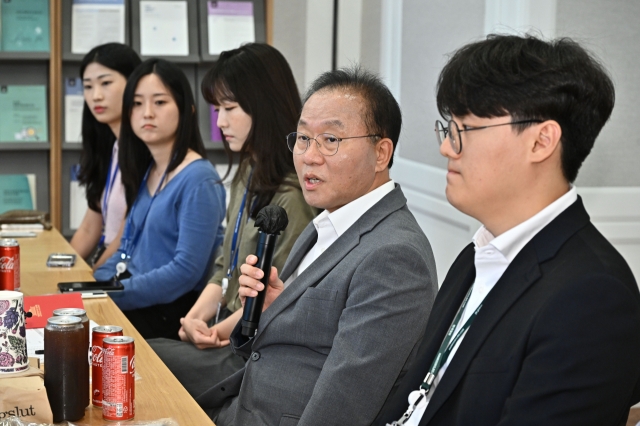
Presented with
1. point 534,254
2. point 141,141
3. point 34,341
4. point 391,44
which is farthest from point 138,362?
point 391,44

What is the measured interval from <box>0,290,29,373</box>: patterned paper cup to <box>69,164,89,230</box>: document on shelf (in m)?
3.47

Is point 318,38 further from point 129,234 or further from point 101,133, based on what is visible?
point 129,234

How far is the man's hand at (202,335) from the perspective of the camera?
8.07ft

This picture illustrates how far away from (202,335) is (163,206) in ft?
2.41

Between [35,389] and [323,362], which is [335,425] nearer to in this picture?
[323,362]

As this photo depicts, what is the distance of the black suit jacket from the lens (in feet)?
3.59

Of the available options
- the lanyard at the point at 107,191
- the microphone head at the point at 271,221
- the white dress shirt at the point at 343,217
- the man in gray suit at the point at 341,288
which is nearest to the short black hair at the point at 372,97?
the man in gray suit at the point at 341,288

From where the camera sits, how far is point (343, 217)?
187cm

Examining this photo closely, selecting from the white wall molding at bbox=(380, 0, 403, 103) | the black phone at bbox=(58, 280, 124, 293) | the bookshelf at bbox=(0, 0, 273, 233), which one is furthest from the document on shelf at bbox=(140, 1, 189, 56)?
the black phone at bbox=(58, 280, 124, 293)

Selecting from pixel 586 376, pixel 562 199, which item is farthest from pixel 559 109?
pixel 586 376

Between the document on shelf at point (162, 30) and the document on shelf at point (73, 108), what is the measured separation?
17.8 inches

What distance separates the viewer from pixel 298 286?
1799 millimetres

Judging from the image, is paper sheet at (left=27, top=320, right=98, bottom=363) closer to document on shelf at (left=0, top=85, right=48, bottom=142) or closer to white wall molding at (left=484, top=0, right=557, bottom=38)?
white wall molding at (left=484, top=0, right=557, bottom=38)

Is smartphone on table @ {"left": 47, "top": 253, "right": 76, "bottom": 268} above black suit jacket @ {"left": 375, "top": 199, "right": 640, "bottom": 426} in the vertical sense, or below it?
below
